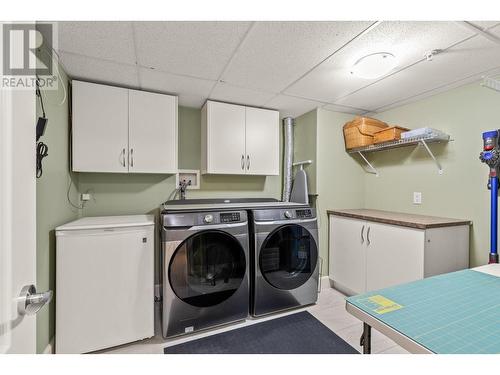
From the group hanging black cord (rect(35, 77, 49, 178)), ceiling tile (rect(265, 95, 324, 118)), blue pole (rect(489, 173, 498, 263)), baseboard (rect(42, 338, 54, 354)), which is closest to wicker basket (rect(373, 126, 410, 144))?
ceiling tile (rect(265, 95, 324, 118))

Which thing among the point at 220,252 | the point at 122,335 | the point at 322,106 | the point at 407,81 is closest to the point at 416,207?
the point at 407,81

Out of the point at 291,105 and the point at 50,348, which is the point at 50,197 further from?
the point at 291,105

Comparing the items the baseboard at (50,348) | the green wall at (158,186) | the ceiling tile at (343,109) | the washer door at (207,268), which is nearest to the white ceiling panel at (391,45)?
the ceiling tile at (343,109)

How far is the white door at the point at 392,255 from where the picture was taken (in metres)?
1.85

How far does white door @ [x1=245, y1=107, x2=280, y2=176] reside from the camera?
102 inches

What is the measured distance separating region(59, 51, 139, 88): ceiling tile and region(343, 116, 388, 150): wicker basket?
2382 mm

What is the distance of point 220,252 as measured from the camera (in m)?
1.99

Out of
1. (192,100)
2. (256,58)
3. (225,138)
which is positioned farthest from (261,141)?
(256,58)

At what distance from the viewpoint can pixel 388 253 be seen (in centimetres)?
207

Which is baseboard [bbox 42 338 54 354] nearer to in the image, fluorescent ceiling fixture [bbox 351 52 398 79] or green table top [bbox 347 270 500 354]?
green table top [bbox 347 270 500 354]

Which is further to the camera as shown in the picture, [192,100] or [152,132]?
[192,100]

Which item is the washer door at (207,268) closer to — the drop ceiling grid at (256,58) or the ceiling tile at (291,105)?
the drop ceiling grid at (256,58)

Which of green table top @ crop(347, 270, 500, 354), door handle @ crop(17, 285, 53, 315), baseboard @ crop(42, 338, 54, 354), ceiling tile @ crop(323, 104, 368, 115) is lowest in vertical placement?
baseboard @ crop(42, 338, 54, 354)

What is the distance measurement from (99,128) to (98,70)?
1.53 feet
